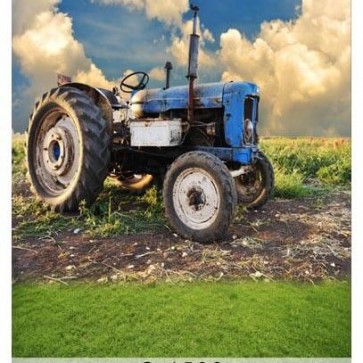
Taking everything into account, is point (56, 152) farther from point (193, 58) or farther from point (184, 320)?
point (184, 320)

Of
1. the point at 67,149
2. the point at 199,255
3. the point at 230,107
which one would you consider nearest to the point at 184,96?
the point at 230,107

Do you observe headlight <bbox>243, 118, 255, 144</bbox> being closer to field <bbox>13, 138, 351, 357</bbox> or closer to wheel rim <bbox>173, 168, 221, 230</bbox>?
field <bbox>13, 138, 351, 357</bbox>

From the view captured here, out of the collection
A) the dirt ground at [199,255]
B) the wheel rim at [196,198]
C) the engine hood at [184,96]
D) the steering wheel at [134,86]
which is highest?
the steering wheel at [134,86]

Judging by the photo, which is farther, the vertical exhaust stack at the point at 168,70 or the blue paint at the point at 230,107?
the blue paint at the point at 230,107

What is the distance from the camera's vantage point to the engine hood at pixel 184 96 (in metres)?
3.53

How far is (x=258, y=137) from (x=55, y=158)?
1419 mm

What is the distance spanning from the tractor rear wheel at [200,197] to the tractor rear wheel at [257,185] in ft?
2.41

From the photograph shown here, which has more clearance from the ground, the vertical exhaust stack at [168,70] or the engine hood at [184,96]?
the vertical exhaust stack at [168,70]

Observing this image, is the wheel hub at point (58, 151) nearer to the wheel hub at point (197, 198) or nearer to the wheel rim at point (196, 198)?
the wheel rim at point (196, 198)

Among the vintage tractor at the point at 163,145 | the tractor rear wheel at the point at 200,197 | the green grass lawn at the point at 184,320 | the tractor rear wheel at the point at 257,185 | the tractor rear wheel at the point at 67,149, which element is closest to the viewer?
the green grass lawn at the point at 184,320

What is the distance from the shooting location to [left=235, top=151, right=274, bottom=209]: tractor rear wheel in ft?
13.1

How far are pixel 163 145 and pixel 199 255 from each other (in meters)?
0.88

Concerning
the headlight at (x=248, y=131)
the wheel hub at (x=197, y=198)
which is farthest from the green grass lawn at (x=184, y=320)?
the headlight at (x=248, y=131)

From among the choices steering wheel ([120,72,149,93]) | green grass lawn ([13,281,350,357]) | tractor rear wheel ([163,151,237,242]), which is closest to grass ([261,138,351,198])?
tractor rear wheel ([163,151,237,242])
